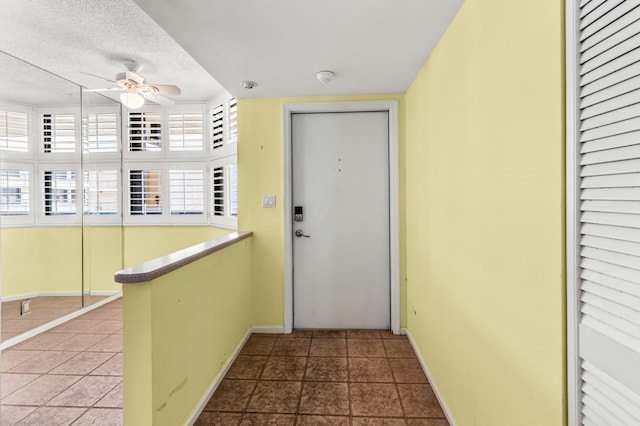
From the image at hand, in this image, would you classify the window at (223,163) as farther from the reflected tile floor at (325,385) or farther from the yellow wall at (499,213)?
the yellow wall at (499,213)

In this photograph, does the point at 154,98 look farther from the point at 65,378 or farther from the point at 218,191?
the point at 65,378

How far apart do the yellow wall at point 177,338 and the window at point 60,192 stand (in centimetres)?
230

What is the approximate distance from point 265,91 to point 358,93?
32.2 inches

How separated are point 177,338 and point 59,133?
3.11 m

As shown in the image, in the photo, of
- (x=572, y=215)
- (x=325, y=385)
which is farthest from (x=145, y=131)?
(x=572, y=215)

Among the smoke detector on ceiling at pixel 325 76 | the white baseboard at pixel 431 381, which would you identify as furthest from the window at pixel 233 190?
the white baseboard at pixel 431 381

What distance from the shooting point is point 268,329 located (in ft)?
9.50

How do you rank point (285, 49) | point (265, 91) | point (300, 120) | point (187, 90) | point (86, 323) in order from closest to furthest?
1. point (285, 49)
2. point (265, 91)
3. point (300, 120)
4. point (86, 323)
5. point (187, 90)

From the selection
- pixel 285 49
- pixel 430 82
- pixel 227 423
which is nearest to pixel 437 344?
pixel 227 423

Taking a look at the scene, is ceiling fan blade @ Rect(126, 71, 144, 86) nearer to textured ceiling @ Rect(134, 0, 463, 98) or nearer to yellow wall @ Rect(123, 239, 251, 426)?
textured ceiling @ Rect(134, 0, 463, 98)

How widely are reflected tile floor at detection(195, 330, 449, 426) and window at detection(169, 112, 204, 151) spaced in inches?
99.4

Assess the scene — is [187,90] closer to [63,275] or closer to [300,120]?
[300,120]

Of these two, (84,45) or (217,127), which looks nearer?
(84,45)

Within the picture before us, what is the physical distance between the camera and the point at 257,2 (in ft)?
4.88
